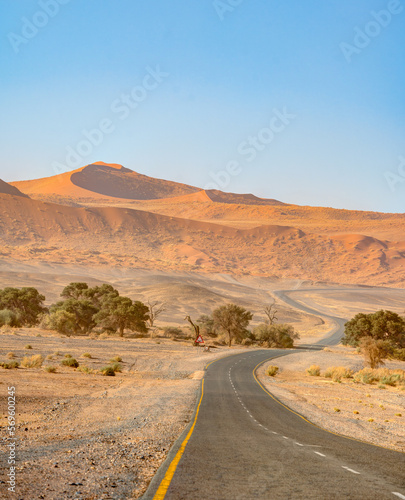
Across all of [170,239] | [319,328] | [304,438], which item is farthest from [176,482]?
[170,239]

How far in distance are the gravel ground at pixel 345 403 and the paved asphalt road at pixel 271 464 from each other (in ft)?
5.23

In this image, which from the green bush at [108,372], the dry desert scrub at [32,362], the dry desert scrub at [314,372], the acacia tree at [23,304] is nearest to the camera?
the dry desert scrub at [32,362]

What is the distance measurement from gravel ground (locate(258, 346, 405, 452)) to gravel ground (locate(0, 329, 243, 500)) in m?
4.89

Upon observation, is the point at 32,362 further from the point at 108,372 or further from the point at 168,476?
the point at 168,476

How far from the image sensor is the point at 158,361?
1529 inches

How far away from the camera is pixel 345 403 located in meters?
23.7

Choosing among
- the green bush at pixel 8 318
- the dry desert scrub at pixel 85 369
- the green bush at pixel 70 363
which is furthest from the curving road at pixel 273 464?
the green bush at pixel 8 318

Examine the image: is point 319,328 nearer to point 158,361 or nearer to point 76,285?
point 76,285

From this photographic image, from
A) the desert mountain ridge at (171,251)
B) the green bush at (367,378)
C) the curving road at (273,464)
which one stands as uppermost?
the desert mountain ridge at (171,251)

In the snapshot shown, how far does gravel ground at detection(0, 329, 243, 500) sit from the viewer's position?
7.25 metres

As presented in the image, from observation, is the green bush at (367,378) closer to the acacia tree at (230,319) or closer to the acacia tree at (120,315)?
the acacia tree at (230,319)

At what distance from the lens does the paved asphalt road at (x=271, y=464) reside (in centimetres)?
668

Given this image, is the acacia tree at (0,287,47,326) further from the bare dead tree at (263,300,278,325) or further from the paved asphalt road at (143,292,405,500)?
the paved asphalt road at (143,292,405,500)

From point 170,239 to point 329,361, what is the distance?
15358 centimetres
